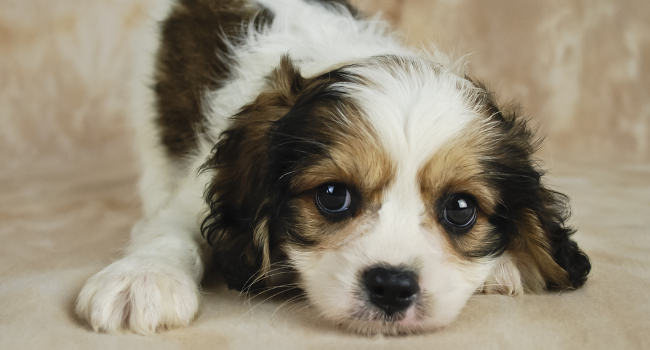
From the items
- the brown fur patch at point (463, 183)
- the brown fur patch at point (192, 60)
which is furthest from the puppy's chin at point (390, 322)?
the brown fur patch at point (192, 60)

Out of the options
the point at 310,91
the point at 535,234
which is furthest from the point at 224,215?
the point at 535,234

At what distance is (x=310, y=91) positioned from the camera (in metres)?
2.46

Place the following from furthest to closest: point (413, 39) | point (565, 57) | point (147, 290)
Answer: point (565, 57) → point (413, 39) → point (147, 290)

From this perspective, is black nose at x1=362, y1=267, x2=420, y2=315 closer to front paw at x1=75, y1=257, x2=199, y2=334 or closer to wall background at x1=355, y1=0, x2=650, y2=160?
front paw at x1=75, y1=257, x2=199, y2=334

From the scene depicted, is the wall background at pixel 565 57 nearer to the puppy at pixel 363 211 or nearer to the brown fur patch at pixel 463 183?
the puppy at pixel 363 211

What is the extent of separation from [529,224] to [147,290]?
42.8 inches

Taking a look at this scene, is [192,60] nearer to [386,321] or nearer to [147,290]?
[147,290]

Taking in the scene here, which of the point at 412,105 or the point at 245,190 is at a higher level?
the point at 412,105

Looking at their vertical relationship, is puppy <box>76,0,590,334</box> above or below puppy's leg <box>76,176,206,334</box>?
above

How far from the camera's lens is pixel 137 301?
2111mm

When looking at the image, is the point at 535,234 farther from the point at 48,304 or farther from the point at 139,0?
the point at 139,0

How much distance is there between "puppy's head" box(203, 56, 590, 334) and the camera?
6.86 ft

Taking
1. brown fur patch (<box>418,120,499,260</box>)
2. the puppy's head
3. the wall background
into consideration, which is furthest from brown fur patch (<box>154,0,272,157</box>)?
the wall background

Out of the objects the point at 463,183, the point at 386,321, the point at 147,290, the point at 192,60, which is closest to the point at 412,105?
the point at 463,183
